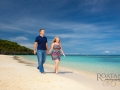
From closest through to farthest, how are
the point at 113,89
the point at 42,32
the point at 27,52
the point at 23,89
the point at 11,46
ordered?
the point at 23,89, the point at 113,89, the point at 42,32, the point at 11,46, the point at 27,52

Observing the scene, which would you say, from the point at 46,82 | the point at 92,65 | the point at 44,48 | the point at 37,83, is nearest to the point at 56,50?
the point at 44,48

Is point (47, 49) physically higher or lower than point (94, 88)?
higher

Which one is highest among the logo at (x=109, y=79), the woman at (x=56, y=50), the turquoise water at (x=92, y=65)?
the woman at (x=56, y=50)

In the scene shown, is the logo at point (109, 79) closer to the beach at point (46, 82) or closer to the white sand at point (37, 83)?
the beach at point (46, 82)

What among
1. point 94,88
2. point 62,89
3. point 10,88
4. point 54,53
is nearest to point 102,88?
point 94,88

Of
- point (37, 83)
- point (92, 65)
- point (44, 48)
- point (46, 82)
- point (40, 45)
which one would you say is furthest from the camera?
point (92, 65)

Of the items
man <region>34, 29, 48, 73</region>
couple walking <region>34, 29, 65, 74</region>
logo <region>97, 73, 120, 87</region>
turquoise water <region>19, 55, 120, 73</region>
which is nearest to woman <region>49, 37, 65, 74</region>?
couple walking <region>34, 29, 65, 74</region>

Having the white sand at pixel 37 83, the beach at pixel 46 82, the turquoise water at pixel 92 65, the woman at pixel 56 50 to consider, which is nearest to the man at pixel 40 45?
the woman at pixel 56 50

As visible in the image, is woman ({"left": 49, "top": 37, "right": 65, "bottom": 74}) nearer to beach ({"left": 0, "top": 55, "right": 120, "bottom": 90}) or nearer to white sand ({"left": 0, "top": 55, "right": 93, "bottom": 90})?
beach ({"left": 0, "top": 55, "right": 120, "bottom": 90})

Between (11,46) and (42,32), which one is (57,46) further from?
(11,46)

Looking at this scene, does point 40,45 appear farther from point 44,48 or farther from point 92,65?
point 92,65

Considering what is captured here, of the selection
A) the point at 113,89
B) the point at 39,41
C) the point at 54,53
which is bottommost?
the point at 113,89

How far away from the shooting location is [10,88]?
4898 millimetres

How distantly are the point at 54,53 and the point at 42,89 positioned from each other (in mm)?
3764
